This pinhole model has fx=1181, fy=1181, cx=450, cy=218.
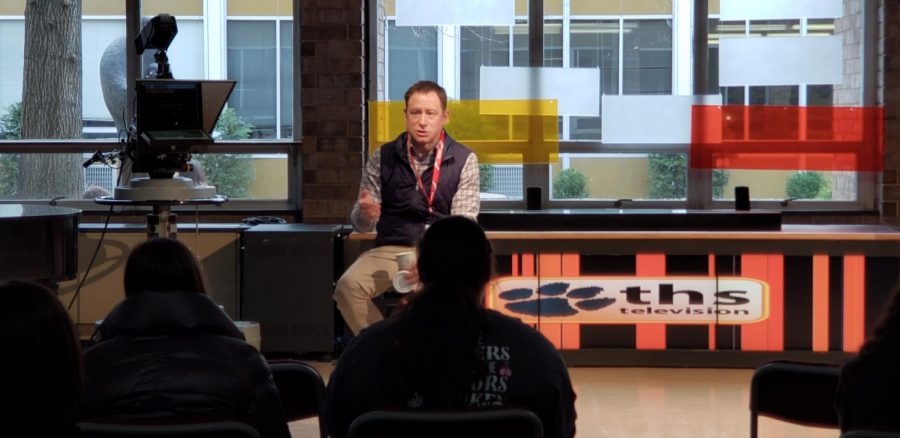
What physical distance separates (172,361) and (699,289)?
4013mm

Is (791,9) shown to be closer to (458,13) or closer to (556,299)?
(458,13)

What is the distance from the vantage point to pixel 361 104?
6824 mm

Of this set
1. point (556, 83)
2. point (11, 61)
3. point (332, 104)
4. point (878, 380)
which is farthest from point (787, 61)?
point (878, 380)

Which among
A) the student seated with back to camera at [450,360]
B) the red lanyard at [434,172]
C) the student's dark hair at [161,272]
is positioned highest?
the red lanyard at [434,172]

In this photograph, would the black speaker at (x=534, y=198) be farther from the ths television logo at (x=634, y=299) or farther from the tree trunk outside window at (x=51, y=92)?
the tree trunk outside window at (x=51, y=92)

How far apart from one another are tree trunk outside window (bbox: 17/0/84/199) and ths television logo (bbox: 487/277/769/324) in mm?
2990

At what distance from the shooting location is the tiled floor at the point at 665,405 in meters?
4.70

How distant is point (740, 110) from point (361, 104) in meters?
2.24

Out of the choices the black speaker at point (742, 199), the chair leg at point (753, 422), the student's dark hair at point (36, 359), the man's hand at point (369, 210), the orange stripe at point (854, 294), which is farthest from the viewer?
the black speaker at point (742, 199)

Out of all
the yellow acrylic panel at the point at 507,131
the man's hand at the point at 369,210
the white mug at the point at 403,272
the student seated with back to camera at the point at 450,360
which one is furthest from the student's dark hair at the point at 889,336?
the yellow acrylic panel at the point at 507,131

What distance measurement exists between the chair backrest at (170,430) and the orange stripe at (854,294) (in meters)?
4.42

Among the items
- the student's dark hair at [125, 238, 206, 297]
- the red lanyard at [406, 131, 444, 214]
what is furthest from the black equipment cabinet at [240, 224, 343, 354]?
the student's dark hair at [125, 238, 206, 297]

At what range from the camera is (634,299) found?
19.6ft

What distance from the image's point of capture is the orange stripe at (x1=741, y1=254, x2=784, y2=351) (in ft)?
19.4
